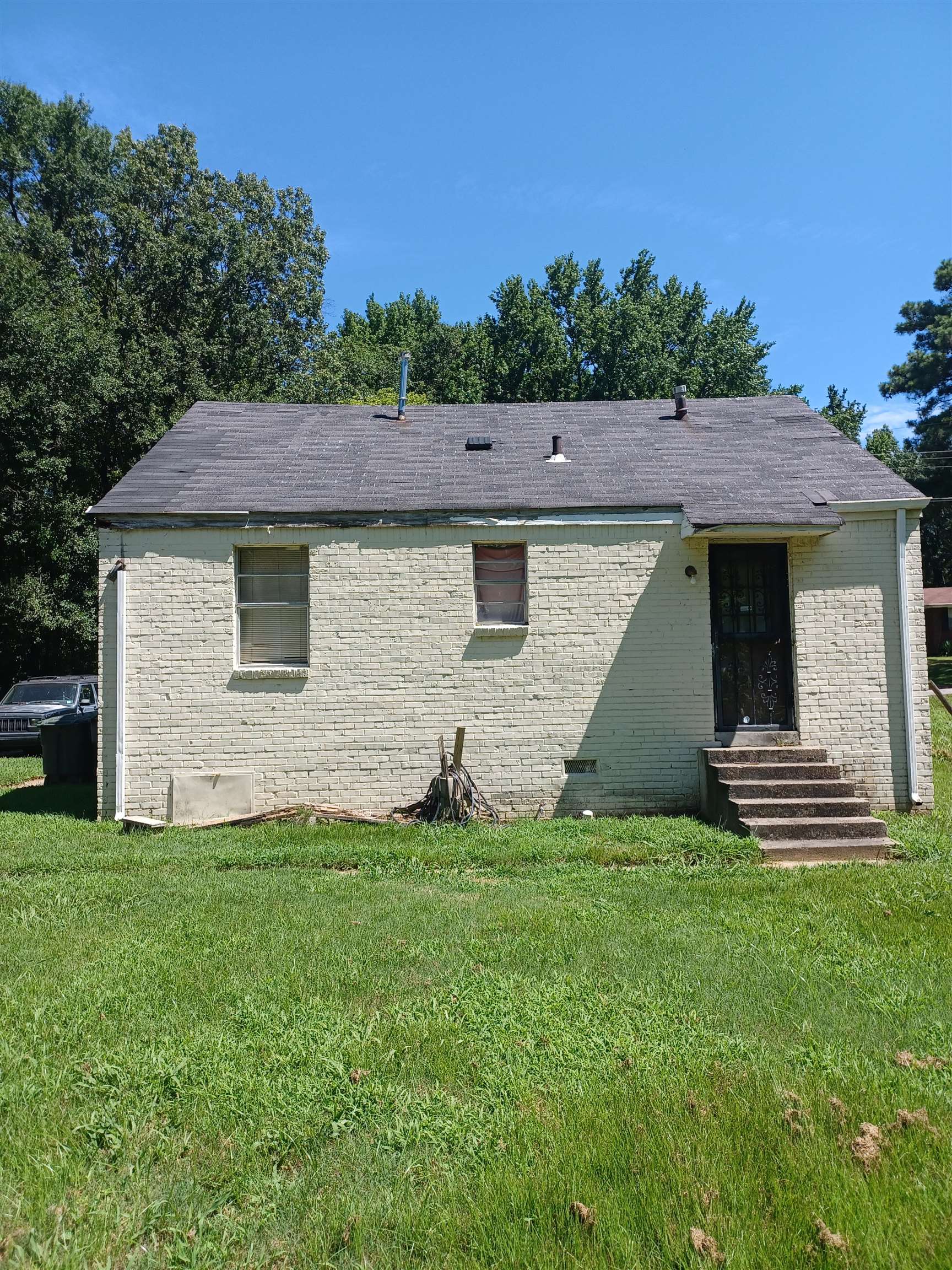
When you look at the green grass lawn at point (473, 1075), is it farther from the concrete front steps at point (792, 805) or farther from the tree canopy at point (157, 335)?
the tree canopy at point (157, 335)

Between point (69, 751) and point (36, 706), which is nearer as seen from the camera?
point (69, 751)

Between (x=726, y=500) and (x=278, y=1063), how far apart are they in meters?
8.19

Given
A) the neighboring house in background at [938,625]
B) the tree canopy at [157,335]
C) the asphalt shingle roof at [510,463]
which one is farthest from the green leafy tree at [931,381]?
the asphalt shingle roof at [510,463]

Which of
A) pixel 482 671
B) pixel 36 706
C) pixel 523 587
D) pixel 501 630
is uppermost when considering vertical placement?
pixel 523 587

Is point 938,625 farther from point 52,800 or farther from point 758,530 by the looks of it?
point 52,800

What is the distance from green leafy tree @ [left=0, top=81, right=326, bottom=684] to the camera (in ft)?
68.9

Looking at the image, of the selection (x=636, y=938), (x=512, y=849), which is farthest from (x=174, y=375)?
(x=636, y=938)

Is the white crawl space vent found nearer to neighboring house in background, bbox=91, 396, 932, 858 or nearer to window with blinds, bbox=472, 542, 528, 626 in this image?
neighboring house in background, bbox=91, 396, 932, 858

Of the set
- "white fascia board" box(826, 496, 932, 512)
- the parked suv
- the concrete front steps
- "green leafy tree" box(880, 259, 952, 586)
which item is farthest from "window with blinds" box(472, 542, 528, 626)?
"green leafy tree" box(880, 259, 952, 586)

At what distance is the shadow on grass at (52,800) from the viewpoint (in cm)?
1017

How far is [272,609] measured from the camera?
10.0 m

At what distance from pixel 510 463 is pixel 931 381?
29.9m

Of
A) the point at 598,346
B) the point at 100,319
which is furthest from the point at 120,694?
the point at 598,346

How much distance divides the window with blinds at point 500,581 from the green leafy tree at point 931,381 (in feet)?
91.4
